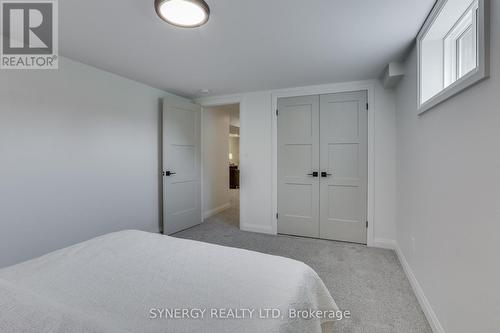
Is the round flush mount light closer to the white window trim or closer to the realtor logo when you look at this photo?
the realtor logo

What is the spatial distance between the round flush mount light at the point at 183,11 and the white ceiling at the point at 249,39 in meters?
0.10

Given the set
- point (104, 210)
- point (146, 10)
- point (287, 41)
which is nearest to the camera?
point (146, 10)

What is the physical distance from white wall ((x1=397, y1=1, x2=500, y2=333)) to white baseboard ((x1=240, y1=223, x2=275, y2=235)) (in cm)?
202

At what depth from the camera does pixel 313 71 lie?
285cm

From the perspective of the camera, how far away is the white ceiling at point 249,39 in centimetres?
164

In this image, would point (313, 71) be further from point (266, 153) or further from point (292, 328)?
point (292, 328)

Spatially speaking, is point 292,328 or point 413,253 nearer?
point 292,328

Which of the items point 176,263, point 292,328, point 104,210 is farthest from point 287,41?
point 104,210

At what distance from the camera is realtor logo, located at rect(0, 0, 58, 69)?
1661 millimetres

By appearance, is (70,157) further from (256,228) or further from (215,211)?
(215,211)

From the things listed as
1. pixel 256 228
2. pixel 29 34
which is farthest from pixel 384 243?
pixel 29 34

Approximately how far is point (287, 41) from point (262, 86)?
1399 millimetres

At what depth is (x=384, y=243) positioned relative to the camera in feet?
10.1

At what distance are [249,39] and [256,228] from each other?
283 centimetres
